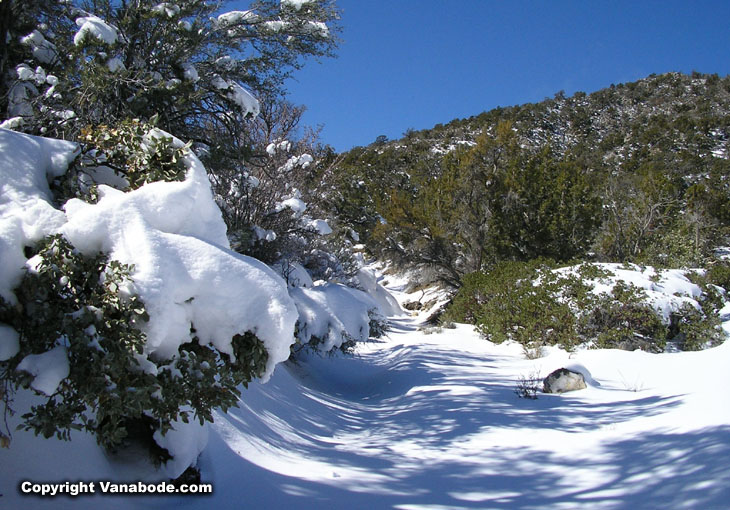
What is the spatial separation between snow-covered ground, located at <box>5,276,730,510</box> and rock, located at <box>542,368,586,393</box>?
0.75 feet

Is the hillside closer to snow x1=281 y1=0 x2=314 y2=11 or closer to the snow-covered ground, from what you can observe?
snow x1=281 y1=0 x2=314 y2=11

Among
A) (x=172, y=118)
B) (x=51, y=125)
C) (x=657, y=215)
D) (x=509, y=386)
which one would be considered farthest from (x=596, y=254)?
(x=51, y=125)

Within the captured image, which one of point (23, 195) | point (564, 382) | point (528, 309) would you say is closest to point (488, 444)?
point (564, 382)

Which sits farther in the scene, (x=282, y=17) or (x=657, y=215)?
(x=657, y=215)

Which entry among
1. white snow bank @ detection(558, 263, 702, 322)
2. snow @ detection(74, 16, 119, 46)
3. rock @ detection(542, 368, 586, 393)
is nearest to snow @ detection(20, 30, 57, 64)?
snow @ detection(74, 16, 119, 46)

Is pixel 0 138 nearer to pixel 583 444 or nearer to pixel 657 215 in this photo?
pixel 583 444

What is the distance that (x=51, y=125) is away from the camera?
4098mm

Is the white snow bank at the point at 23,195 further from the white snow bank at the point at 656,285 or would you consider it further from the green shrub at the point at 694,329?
the green shrub at the point at 694,329

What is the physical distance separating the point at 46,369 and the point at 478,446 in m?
4.00

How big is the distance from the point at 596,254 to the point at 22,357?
58.7 ft

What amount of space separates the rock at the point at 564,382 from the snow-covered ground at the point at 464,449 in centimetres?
23
